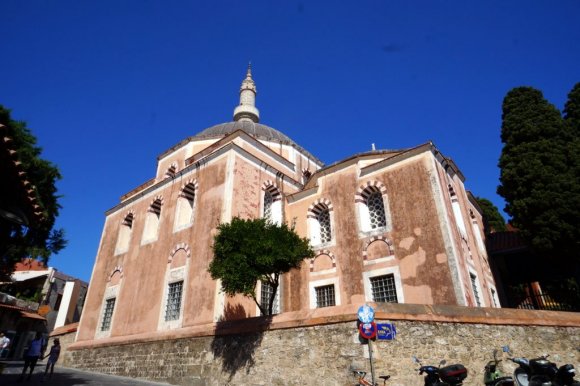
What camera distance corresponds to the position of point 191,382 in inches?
410

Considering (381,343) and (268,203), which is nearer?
(381,343)

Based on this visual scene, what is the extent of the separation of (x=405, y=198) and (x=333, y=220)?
9.22 feet

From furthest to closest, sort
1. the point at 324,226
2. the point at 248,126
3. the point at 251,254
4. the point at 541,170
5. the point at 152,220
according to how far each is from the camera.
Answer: the point at 248,126 → the point at 152,220 → the point at 324,226 → the point at 541,170 → the point at 251,254

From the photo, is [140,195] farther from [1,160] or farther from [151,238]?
[1,160]

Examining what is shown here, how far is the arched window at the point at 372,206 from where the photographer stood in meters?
13.3

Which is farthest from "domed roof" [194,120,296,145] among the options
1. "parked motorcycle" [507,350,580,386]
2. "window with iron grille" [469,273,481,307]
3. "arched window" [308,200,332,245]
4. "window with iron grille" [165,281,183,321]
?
"parked motorcycle" [507,350,580,386]

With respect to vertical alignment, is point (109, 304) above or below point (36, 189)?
below

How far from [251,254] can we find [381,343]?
3.66 meters

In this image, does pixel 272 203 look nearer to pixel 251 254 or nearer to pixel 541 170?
pixel 251 254

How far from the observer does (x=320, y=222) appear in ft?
49.2

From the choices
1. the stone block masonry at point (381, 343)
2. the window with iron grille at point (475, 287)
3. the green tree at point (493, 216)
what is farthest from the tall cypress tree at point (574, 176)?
the green tree at point (493, 216)

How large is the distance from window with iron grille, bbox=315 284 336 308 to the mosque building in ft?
0.16

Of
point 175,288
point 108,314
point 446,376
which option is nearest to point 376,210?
point 446,376

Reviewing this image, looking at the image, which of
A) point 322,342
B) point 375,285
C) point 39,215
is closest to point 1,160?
point 39,215
